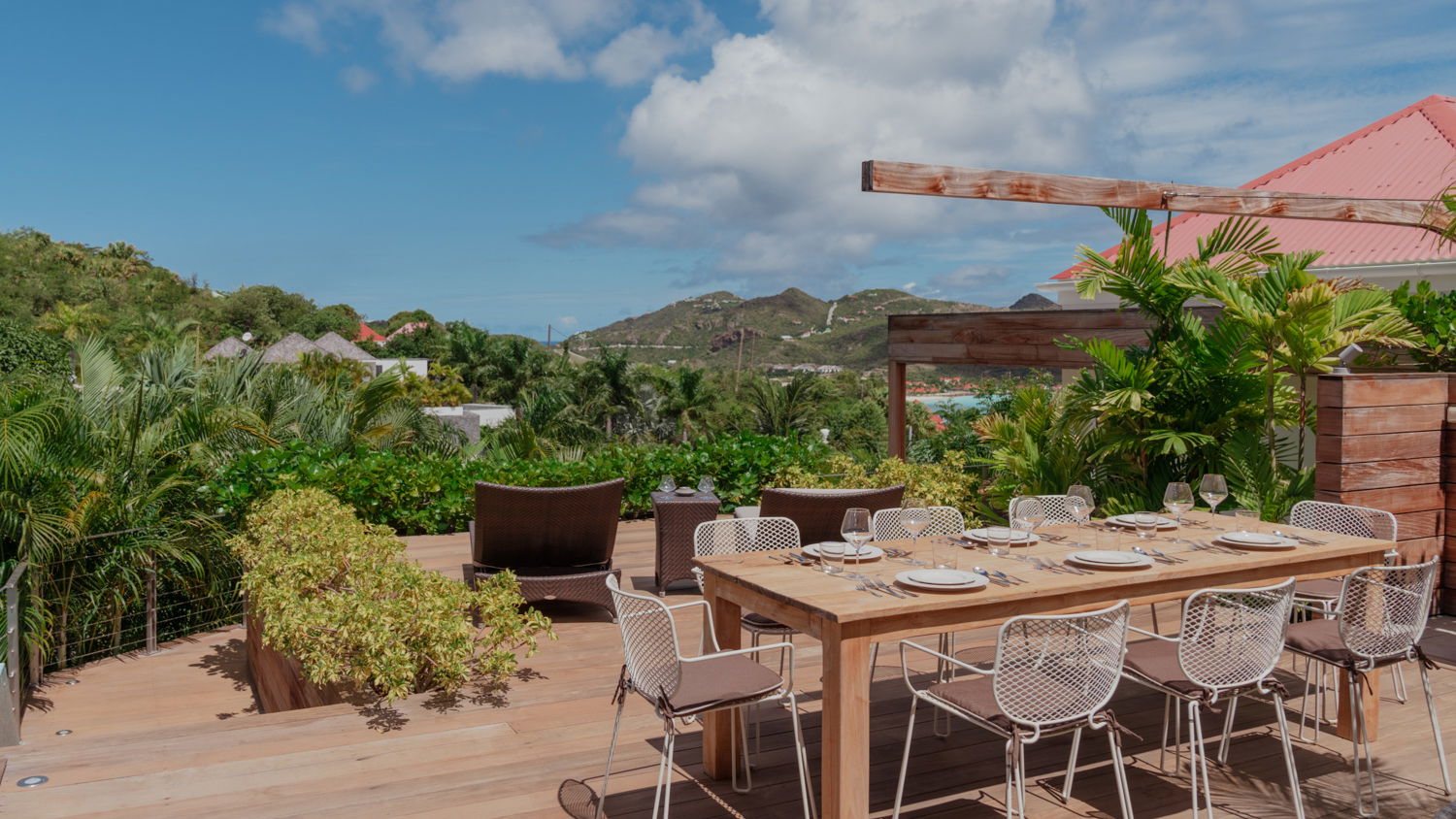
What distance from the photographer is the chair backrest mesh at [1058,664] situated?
2643 mm

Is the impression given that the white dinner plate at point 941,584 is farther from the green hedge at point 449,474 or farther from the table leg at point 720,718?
the green hedge at point 449,474

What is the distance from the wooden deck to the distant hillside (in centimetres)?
4722

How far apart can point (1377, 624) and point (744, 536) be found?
2351 mm

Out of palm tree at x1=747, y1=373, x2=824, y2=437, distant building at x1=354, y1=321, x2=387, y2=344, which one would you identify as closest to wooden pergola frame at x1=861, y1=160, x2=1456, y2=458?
palm tree at x1=747, y1=373, x2=824, y2=437

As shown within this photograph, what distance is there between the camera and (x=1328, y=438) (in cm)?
529

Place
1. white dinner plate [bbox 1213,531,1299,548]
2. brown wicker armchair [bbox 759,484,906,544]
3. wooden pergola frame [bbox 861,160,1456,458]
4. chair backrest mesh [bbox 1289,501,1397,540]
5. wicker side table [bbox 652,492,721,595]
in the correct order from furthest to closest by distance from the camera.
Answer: wicker side table [bbox 652,492,721,595], brown wicker armchair [bbox 759,484,906,544], wooden pergola frame [bbox 861,160,1456,458], chair backrest mesh [bbox 1289,501,1397,540], white dinner plate [bbox 1213,531,1299,548]

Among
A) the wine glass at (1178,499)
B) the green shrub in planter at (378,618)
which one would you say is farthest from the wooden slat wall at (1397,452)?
the green shrub in planter at (378,618)

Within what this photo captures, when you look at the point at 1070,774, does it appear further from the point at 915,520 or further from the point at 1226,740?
the point at 915,520

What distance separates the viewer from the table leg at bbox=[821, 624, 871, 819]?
2.75 metres

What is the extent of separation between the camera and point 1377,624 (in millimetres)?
3324

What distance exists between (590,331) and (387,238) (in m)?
63.9

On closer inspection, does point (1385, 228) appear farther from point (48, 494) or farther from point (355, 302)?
point (355, 302)

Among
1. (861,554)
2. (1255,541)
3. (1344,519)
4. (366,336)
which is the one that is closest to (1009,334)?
(1344,519)

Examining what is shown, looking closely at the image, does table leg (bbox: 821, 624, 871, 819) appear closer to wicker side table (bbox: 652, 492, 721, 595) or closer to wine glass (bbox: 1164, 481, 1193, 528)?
wine glass (bbox: 1164, 481, 1193, 528)
